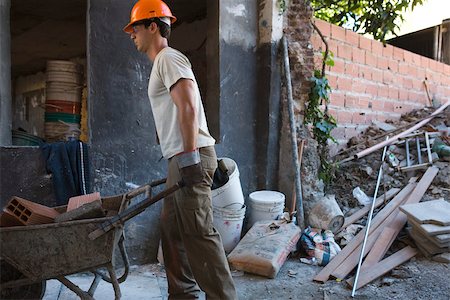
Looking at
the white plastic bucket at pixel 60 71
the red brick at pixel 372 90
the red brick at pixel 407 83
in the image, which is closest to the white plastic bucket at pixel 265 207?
the white plastic bucket at pixel 60 71

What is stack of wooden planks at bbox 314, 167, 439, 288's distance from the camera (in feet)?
11.2

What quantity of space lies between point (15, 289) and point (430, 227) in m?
3.31

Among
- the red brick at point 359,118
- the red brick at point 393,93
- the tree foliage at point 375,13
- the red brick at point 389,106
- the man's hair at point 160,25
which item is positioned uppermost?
the tree foliage at point 375,13

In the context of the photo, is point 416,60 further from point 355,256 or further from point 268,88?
point 355,256

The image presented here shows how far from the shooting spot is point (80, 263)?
2.24m

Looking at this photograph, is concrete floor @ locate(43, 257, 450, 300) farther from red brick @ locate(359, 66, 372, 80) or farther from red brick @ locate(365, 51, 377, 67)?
red brick @ locate(365, 51, 377, 67)

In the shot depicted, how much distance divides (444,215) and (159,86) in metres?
2.88

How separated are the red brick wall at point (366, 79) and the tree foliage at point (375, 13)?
0.55 metres

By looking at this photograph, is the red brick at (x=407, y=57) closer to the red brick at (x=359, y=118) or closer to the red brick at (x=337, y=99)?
the red brick at (x=359, y=118)

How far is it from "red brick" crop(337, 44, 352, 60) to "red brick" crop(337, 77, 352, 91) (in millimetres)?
304

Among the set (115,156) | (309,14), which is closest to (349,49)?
(309,14)

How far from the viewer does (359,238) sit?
12.8 ft

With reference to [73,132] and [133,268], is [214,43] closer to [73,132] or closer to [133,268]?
[73,132]

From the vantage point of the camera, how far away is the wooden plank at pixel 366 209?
4.34 meters
